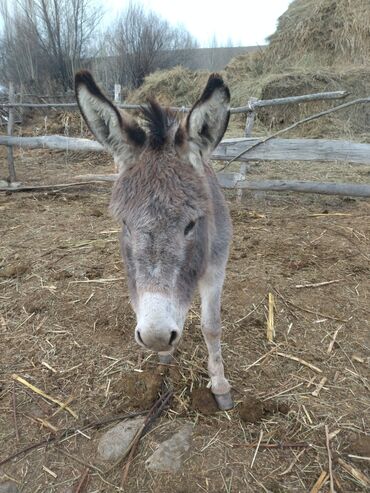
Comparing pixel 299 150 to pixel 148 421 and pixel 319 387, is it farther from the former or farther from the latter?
pixel 148 421

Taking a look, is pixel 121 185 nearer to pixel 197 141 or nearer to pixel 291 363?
pixel 197 141

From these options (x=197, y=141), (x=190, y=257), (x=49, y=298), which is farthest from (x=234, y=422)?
(x=49, y=298)

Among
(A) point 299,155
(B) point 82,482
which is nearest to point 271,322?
(B) point 82,482

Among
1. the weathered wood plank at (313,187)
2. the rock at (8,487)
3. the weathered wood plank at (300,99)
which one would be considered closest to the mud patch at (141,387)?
the rock at (8,487)

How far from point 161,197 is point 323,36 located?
12667 mm

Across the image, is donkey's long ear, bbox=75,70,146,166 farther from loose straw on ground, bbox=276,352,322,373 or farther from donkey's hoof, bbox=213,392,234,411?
loose straw on ground, bbox=276,352,322,373

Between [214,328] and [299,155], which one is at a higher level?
[299,155]

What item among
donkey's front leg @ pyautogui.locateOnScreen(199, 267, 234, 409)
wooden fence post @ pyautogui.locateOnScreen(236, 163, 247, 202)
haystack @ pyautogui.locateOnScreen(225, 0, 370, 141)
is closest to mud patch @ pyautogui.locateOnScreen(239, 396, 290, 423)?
donkey's front leg @ pyautogui.locateOnScreen(199, 267, 234, 409)

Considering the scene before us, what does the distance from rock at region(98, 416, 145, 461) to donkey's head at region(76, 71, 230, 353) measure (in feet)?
3.33

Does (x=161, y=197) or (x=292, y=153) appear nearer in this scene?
(x=161, y=197)

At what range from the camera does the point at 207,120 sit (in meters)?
1.93

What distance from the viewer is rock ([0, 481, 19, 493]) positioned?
2086 millimetres

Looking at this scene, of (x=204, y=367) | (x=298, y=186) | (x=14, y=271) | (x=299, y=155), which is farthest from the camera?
(x=298, y=186)

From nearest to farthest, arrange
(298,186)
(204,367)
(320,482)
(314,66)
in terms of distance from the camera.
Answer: (320,482)
(204,367)
(298,186)
(314,66)
